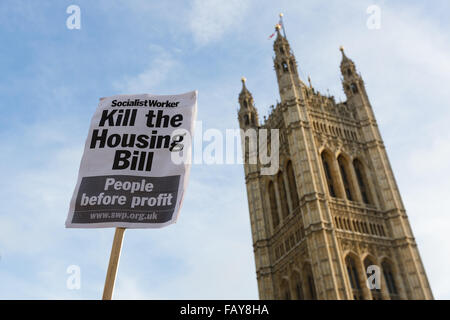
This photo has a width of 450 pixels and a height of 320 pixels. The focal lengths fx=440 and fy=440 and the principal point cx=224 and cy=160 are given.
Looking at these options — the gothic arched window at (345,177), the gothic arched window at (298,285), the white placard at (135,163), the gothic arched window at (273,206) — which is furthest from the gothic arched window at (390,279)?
the white placard at (135,163)

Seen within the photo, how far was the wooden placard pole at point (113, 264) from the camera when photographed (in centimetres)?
461

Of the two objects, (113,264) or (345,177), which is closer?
(113,264)

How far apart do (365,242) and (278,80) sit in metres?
19.8

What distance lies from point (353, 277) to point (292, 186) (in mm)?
10380

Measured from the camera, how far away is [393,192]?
4112 centimetres

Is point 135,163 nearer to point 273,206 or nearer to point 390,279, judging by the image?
point 390,279

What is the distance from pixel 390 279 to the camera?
36.7 m

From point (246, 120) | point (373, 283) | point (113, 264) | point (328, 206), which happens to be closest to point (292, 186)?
point (328, 206)

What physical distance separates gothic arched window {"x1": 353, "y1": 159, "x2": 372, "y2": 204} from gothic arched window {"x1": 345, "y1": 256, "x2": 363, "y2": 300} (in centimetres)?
769

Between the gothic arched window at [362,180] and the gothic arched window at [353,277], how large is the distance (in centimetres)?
769

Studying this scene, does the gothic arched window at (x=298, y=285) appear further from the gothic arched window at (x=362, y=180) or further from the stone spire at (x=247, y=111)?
the stone spire at (x=247, y=111)

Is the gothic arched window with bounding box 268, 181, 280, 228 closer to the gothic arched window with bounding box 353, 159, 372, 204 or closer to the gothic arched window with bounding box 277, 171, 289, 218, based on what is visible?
the gothic arched window with bounding box 277, 171, 289, 218
